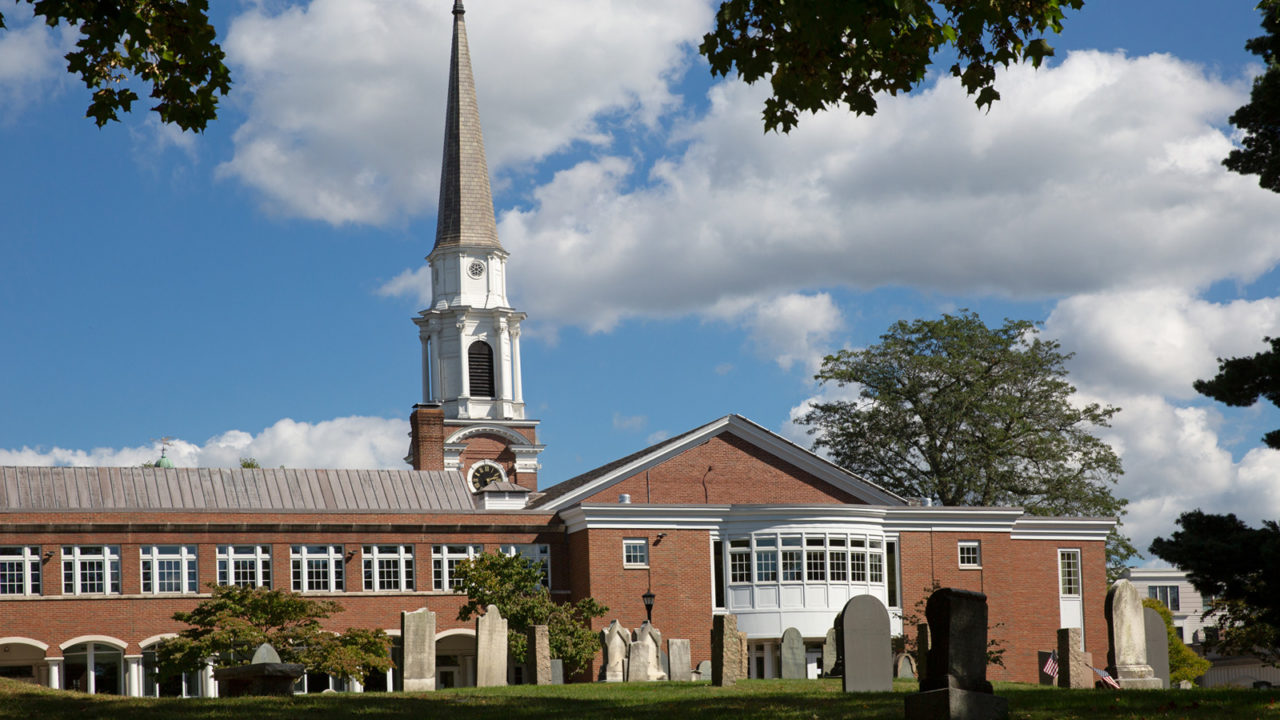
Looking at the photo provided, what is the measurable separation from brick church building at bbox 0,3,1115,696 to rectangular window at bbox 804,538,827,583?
0.05 metres

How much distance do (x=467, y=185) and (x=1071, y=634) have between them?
166 feet

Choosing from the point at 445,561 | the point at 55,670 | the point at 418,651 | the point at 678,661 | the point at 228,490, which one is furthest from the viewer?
the point at 228,490

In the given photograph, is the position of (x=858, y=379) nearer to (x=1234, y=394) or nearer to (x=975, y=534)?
(x=975, y=534)

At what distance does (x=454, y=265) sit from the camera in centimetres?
7375

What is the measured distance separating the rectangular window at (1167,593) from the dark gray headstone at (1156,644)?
76.9m

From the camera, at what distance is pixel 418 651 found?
2681cm

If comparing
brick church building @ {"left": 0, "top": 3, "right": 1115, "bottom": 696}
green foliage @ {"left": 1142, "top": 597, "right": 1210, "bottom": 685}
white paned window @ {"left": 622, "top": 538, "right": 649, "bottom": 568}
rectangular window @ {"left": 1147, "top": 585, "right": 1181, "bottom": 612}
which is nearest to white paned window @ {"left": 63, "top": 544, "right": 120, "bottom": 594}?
brick church building @ {"left": 0, "top": 3, "right": 1115, "bottom": 696}

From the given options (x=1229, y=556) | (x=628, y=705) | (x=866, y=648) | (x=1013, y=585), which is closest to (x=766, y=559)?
(x=1013, y=585)

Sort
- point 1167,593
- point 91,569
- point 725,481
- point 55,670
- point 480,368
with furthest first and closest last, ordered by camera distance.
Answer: point 1167,593
point 480,368
point 725,481
point 91,569
point 55,670

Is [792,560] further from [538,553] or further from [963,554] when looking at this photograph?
[538,553]

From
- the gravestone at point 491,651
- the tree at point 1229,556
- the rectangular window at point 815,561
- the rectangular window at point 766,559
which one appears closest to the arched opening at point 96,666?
the rectangular window at point 766,559

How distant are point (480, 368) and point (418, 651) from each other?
46.8 m

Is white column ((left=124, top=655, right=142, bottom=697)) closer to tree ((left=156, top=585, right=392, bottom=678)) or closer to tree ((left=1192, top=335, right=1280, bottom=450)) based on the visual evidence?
tree ((left=156, top=585, right=392, bottom=678))

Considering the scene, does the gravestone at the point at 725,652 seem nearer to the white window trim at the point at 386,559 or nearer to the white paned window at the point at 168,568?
the white window trim at the point at 386,559
